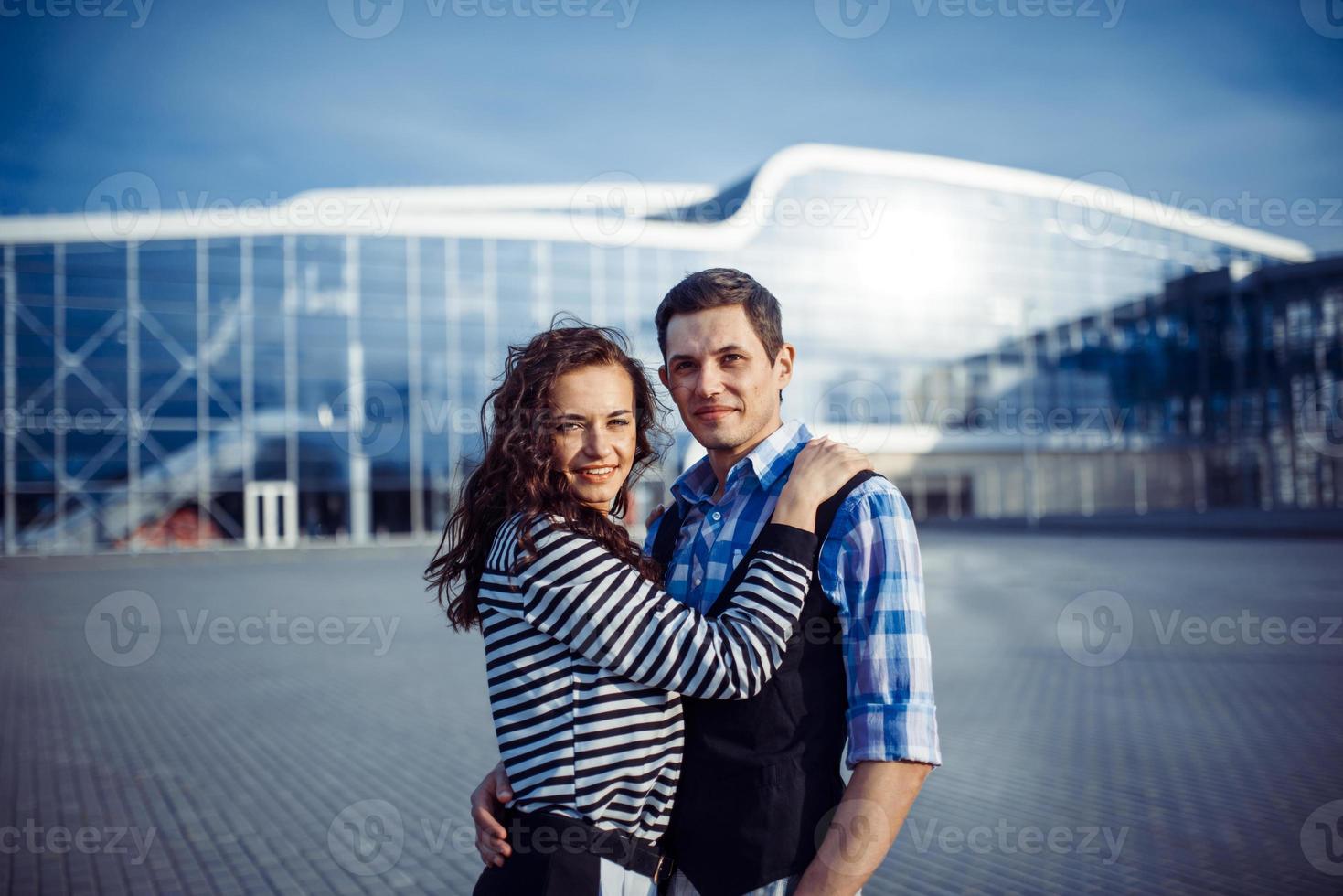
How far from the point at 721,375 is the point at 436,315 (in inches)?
1377

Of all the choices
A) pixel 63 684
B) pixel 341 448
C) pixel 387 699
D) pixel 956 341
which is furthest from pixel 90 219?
pixel 956 341

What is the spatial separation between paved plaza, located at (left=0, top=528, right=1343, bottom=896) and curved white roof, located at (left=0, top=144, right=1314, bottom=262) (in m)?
20.5

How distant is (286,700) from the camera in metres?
8.82

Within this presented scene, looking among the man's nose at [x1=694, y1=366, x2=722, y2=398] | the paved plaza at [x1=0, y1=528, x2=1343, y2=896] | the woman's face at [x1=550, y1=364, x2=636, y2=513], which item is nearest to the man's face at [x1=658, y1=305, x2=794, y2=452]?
the man's nose at [x1=694, y1=366, x2=722, y2=398]

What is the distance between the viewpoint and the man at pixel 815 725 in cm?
176

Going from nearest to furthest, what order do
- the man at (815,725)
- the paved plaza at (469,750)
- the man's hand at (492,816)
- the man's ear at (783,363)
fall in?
the man at (815,725)
the man's hand at (492,816)
the man's ear at (783,363)
the paved plaza at (469,750)

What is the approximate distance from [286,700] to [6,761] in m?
2.30

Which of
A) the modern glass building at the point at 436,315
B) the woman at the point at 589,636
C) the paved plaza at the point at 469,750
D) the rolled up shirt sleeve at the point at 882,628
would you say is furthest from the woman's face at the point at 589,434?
the modern glass building at the point at 436,315

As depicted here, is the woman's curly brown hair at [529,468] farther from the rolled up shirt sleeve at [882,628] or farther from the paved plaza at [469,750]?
the paved plaza at [469,750]

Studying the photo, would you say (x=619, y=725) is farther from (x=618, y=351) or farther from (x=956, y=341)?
(x=956, y=341)

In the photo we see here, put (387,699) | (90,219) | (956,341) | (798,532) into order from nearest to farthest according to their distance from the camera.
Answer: (798,532) < (387,699) < (90,219) < (956,341)

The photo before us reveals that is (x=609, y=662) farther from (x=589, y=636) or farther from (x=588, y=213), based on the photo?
(x=588, y=213)

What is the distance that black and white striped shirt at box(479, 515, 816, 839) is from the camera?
1771 mm

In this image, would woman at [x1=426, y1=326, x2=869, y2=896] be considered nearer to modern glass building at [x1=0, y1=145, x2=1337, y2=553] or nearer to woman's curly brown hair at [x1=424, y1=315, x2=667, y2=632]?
woman's curly brown hair at [x1=424, y1=315, x2=667, y2=632]
